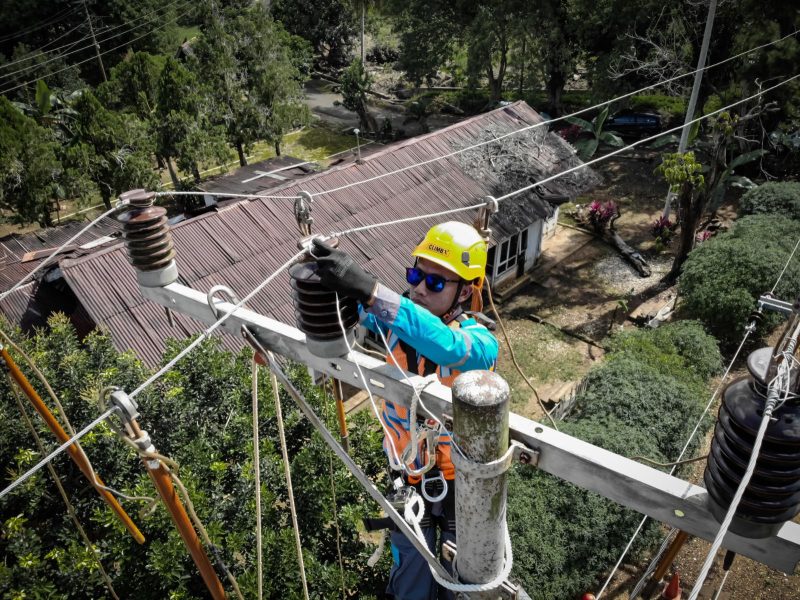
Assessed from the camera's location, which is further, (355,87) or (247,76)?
(355,87)

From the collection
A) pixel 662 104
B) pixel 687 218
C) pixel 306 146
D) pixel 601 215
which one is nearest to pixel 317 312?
pixel 687 218

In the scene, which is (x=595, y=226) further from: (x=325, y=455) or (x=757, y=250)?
(x=325, y=455)

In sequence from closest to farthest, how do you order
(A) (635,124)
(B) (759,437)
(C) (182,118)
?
(B) (759,437), (C) (182,118), (A) (635,124)

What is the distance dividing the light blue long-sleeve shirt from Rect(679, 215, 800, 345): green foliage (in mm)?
11839

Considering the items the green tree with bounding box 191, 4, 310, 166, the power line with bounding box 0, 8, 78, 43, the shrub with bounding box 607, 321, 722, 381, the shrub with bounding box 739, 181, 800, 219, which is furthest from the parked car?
the power line with bounding box 0, 8, 78, 43

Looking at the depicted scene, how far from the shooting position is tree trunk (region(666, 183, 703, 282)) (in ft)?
53.5

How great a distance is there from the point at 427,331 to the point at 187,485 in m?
3.80

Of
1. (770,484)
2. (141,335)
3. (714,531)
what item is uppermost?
(770,484)

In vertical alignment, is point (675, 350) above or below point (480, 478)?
below

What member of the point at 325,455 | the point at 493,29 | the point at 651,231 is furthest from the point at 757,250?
the point at 493,29

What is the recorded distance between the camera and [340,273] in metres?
2.74

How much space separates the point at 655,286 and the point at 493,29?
15.1 metres

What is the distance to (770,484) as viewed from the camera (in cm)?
204

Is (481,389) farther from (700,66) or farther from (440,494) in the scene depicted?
(700,66)
